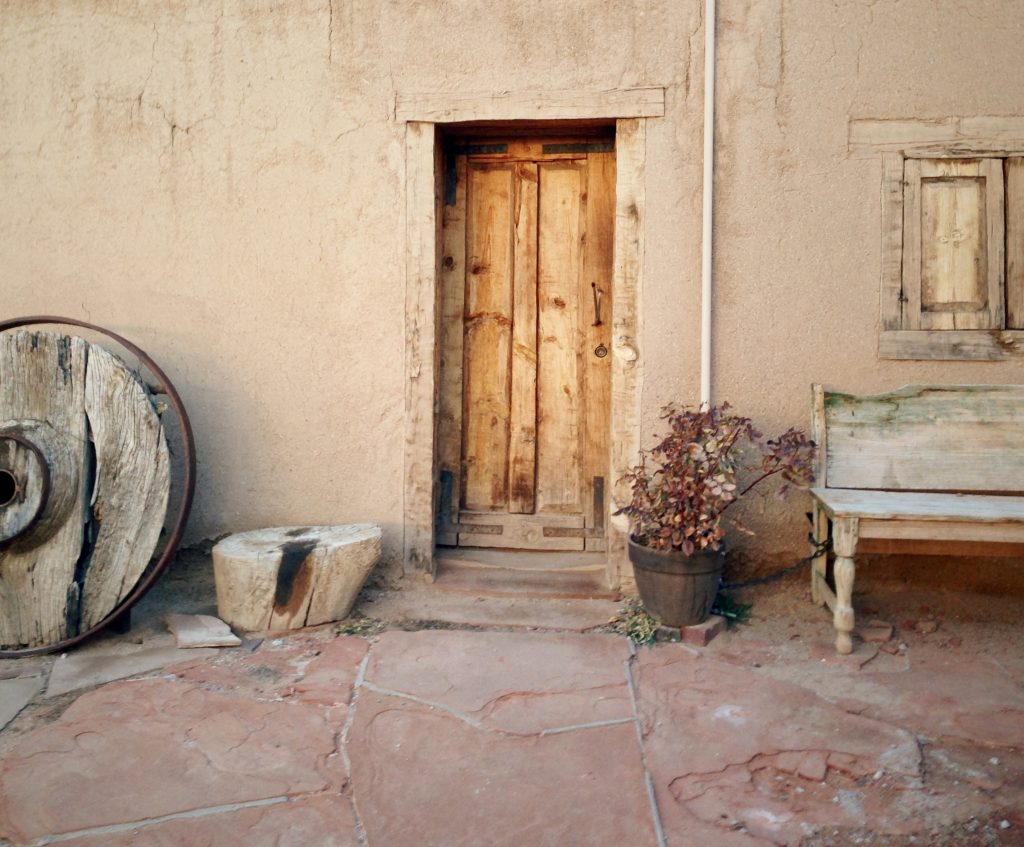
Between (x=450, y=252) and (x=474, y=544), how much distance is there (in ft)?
5.16

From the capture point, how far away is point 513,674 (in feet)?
10.8

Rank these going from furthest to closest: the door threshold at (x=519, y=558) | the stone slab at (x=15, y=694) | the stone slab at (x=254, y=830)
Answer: the door threshold at (x=519, y=558) < the stone slab at (x=15, y=694) < the stone slab at (x=254, y=830)

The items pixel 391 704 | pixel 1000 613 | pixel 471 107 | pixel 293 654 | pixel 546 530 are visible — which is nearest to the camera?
pixel 391 704

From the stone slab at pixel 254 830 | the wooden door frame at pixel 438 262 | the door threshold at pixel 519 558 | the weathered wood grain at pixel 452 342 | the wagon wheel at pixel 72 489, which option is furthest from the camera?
the weathered wood grain at pixel 452 342

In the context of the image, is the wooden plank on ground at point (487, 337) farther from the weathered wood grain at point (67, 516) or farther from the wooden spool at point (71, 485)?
the weathered wood grain at point (67, 516)

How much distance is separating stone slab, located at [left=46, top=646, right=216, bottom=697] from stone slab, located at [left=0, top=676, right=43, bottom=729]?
5 cm

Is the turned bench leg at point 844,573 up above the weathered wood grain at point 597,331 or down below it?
below

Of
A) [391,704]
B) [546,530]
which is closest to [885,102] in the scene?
[546,530]

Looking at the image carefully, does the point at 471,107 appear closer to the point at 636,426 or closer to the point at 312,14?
the point at 312,14

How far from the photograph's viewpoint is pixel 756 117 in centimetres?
404

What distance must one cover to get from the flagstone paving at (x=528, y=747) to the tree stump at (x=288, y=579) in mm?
131

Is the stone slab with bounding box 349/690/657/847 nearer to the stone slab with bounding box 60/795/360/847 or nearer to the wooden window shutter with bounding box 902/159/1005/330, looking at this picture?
the stone slab with bounding box 60/795/360/847

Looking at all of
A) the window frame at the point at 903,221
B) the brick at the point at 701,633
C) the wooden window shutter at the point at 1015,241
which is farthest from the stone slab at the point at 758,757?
the wooden window shutter at the point at 1015,241

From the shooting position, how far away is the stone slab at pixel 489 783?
2291 mm
